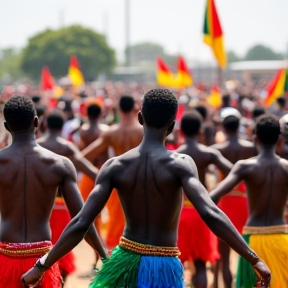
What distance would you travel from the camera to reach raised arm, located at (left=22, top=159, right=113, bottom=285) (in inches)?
155

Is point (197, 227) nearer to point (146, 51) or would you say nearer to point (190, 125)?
point (190, 125)

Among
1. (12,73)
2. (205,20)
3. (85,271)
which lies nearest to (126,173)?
(85,271)

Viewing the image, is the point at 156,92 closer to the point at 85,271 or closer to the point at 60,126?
the point at 60,126

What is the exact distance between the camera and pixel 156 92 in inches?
164

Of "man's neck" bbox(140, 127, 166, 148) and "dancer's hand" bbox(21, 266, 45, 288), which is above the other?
"man's neck" bbox(140, 127, 166, 148)

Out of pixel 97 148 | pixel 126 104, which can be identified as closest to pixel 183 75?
pixel 126 104

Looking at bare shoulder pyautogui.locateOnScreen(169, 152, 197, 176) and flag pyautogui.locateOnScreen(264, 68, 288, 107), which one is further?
flag pyautogui.locateOnScreen(264, 68, 288, 107)

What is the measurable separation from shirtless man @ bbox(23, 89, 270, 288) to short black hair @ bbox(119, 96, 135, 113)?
4487mm

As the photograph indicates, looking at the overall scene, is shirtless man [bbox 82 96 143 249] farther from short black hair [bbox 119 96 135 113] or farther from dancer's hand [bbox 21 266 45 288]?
dancer's hand [bbox 21 266 45 288]

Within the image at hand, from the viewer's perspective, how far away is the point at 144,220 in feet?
13.1

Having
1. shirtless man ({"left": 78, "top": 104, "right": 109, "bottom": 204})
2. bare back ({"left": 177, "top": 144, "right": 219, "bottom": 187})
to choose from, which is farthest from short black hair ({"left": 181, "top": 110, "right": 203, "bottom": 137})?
shirtless man ({"left": 78, "top": 104, "right": 109, "bottom": 204})

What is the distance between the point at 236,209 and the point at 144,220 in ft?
12.7

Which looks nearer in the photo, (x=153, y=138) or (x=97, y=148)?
(x=153, y=138)

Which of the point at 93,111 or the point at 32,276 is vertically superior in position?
the point at 32,276
